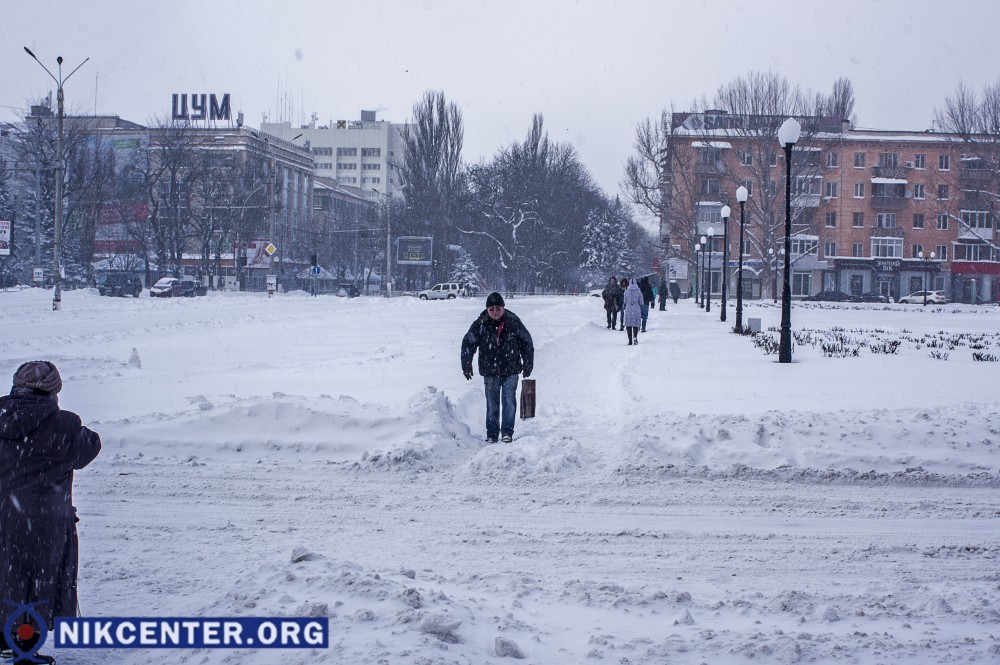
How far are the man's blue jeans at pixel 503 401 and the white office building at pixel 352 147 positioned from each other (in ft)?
459

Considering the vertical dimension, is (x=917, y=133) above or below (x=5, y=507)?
above

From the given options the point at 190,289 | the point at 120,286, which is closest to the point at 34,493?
the point at 120,286

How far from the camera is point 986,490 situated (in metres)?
7.73

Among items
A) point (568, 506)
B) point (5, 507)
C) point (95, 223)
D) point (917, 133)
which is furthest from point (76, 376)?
point (917, 133)

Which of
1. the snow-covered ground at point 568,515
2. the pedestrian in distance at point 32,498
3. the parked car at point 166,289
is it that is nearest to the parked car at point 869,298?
the parked car at point 166,289

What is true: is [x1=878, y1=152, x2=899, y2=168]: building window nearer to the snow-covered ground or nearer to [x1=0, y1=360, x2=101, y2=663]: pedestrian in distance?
the snow-covered ground

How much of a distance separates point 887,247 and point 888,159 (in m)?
7.99

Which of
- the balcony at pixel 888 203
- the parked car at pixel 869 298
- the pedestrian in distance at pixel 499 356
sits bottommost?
the pedestrian in distance at pixel 499 356

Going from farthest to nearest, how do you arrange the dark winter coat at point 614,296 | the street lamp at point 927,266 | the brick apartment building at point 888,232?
the street lamp at point 927,266 → the brick apartment building at point 888,232 → the dark winter coat at point 614,296

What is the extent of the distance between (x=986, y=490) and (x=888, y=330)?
2018 centimetres

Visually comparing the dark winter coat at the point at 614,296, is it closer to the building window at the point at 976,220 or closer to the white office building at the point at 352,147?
the building window at the point at 976,220

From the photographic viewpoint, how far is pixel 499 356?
9.64 metres

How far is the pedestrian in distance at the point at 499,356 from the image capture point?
9.62 meters

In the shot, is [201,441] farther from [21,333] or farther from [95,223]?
[95,223]
